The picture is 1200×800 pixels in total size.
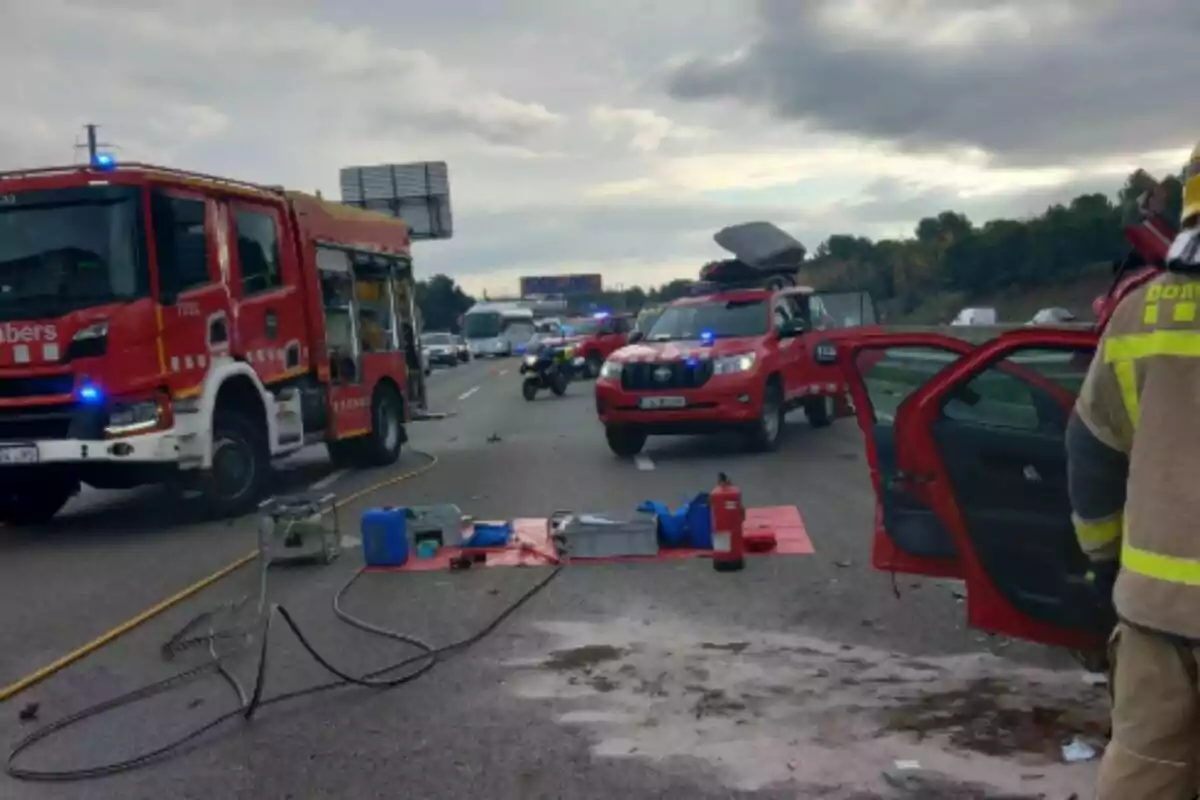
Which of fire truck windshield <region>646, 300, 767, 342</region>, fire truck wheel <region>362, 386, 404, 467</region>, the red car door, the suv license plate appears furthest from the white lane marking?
the red car door

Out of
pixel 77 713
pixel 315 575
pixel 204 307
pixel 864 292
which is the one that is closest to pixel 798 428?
pixel 864 292

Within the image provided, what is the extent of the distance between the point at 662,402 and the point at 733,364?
0.85m

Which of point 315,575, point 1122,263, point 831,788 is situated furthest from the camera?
point 315,575

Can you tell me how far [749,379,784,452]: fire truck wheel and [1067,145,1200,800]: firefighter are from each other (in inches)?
454

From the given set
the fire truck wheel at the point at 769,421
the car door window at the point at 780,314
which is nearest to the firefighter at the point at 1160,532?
the fire truck wheel at the point at 769,421

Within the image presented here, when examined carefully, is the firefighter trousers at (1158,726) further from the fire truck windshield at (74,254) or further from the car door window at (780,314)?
the car door window at (780,314)

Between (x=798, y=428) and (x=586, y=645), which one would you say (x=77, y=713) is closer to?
(x=586, y=645)

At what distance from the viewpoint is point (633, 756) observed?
4828 millimetres

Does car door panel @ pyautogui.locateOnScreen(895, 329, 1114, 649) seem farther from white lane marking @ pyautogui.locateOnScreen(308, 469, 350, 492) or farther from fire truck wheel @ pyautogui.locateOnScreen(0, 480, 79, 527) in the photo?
white lane marking @ pyautogui.locateOnScreen(308, 469, 350, 492)

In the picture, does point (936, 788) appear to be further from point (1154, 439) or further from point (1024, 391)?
point (1154, 439)

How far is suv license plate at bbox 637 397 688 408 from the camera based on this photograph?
1409 centimetres

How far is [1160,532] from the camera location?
263cm

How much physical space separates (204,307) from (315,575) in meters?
3.40

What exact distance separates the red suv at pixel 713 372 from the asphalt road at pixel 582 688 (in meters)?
4.03
